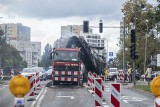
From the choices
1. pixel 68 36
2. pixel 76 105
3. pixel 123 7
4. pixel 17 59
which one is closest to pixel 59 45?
pixel 68 36

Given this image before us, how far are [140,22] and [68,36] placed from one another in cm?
3062

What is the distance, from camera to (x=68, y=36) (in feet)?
133

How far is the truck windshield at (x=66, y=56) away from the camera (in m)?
35.5

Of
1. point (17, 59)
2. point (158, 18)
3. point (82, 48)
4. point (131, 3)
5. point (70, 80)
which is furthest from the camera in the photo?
point (17, 59)

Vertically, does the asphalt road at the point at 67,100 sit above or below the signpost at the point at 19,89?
below

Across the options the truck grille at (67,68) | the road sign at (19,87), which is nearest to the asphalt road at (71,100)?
the road sign at (19,87)

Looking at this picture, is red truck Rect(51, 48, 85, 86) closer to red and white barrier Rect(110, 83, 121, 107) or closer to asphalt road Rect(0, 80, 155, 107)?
asphalt road Rect(0, 80, 155, 107)

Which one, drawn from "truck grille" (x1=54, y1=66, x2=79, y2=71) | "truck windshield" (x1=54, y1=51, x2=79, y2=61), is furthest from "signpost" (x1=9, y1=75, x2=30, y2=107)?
"truck windshield" (x1=54, y1=51, x2=79, y2=61)

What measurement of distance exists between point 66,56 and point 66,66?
2.62 ft

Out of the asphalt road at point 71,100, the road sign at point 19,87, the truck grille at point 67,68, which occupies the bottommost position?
the asphalt road at point 71,100

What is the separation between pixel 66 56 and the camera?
35.6 m

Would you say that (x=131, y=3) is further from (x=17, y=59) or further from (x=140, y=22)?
(x=17, y=59)

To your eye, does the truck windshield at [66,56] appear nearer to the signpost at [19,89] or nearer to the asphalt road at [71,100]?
the asphalt road at [71,100]

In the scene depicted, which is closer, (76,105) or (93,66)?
(76,105)
